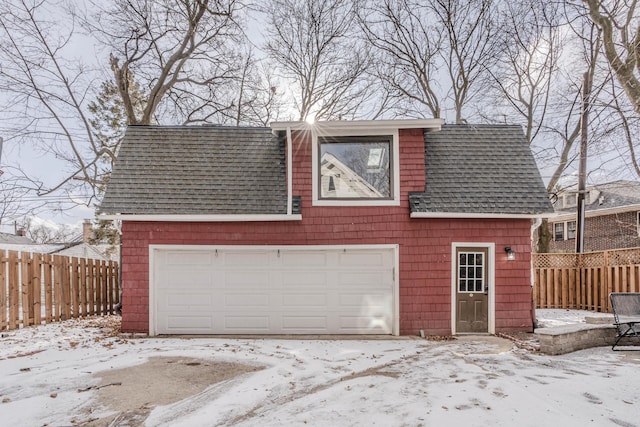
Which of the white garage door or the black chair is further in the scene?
the white garage door

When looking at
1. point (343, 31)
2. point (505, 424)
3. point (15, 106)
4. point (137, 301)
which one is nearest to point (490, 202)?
point (505, 424)

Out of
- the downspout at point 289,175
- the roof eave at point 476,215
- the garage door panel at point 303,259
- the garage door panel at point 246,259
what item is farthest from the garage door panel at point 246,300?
the roof eave at point 476,215

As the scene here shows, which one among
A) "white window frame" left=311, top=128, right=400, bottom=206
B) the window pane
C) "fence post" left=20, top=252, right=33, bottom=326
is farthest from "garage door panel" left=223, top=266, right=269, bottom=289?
"fence post" left=20, top=252, right=33, bottom=326

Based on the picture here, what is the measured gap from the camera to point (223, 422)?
12.2 ft

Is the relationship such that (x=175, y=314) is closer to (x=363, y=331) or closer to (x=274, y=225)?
(x=274, y=225)

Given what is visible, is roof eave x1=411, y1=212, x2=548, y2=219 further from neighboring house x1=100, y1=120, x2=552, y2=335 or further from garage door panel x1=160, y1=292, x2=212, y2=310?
garage door panel x1=160, y1=292, x2=212, y2=310

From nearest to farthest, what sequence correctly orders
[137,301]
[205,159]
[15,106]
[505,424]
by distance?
[505,424], [137,301], [205,159], [15,106]

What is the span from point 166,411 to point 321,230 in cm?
495

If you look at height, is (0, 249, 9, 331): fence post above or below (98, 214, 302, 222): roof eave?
below

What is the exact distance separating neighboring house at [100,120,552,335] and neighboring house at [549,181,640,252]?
13.4 m

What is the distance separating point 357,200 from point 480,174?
9.52 feet

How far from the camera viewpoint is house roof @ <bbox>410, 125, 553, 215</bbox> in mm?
8211

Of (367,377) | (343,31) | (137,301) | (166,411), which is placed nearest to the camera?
(166,411)

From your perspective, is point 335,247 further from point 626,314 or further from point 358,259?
point 626,314
